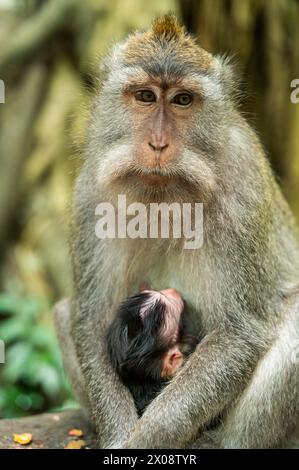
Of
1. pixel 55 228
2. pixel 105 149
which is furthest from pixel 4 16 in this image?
pixel 105 149

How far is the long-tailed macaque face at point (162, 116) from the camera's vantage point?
16.2ft

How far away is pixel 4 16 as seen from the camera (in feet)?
35.4

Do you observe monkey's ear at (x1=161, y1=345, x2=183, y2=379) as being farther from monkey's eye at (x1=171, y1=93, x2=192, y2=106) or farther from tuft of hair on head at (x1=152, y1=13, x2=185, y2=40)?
tuft of hair on head at (x1=152, y1=13, x2=185, y2=40)

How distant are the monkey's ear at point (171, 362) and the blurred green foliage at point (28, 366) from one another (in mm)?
2824

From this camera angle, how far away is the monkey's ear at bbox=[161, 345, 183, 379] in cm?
543

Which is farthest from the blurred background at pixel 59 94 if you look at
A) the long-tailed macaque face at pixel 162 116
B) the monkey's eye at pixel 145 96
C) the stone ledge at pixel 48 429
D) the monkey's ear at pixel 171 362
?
the monkey's eye at pixel 145 96

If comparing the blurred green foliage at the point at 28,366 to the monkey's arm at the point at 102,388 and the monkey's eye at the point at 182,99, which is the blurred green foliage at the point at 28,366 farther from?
the monkey's eye at the point at 182,99

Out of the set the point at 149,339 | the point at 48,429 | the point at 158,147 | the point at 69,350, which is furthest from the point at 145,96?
the point at 48,429

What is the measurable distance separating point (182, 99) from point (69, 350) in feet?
7.01

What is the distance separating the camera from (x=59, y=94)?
32.4ft

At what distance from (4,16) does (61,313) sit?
5647mm

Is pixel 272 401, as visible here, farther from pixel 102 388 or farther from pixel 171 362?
pixel 102 388

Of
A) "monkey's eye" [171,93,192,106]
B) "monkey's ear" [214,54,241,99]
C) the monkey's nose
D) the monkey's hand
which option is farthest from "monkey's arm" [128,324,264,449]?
"monkey's ear" [214,54,241,99]
